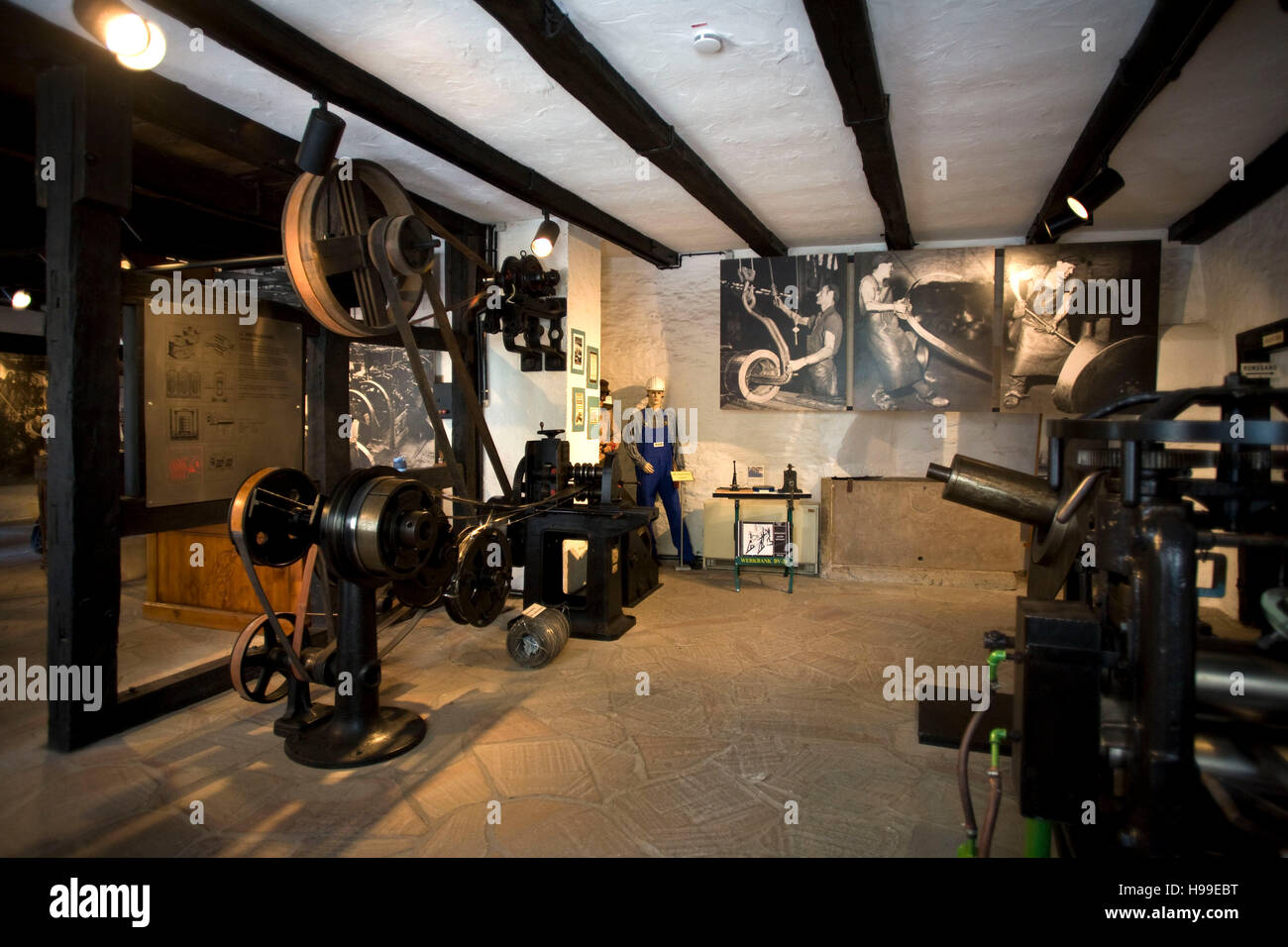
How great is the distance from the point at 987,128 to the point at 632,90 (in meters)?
2.26

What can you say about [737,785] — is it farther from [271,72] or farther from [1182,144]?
[1182,144]

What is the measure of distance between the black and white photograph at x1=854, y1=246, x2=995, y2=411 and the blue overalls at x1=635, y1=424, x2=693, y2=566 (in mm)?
1996

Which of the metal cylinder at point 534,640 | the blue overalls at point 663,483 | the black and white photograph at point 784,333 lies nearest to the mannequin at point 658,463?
the blue overalls at point 663,483

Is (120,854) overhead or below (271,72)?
below

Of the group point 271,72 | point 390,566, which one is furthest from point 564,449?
point 271,72

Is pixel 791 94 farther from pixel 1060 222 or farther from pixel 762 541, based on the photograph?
pixel 762 541

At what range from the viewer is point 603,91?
12.3 ft

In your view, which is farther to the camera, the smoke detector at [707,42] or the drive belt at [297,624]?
the smoke detector at [707,42]

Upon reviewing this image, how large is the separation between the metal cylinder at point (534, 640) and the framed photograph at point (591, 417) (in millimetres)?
2558

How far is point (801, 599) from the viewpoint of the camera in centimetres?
627

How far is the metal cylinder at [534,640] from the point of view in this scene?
4.43 metres

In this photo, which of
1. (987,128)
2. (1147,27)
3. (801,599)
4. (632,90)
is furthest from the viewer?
(801,599)

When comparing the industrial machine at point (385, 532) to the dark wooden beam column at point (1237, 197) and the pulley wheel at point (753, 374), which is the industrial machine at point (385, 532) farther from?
the dark wooden beam column at point (1237, 197)

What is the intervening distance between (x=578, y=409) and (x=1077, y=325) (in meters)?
4.67
